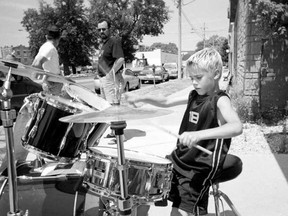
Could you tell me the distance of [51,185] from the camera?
7.06 ft

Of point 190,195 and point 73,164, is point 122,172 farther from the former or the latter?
point 73,164

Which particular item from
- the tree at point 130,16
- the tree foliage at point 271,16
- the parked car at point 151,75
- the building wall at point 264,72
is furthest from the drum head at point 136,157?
the tree at point 130,16

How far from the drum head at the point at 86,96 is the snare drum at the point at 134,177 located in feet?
1.19

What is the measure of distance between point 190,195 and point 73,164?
98cm

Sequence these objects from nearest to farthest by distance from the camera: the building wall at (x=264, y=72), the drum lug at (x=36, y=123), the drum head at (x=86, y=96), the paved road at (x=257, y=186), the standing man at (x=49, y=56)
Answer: the drum head at (x=86, y=96), the drum lug at (x=36, y=123), the paved road at (x=257, y=186), the standing man at (x=49, y=56), the building wall at (x=264, y=72)

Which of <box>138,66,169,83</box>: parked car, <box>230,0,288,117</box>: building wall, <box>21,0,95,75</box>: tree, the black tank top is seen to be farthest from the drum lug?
<box>21,0,95,75</box>: tree

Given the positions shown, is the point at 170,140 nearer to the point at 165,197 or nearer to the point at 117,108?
the point at 165,197

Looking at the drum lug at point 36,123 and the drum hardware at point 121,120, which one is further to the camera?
the drum lug at point 36,123

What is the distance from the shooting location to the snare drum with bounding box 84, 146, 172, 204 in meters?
1.84

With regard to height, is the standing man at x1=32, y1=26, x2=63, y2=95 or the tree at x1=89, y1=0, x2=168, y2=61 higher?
the tree at x1=89, y1=0, x2=168, y2=61

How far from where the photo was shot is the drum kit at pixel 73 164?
174 centimetres

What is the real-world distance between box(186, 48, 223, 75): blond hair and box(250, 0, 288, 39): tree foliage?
128 inches

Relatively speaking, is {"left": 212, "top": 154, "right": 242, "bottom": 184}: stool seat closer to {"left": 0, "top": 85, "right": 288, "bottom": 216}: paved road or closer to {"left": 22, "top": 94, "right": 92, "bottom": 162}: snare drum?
{"left": 0, "top": 85, "right": 288, "bottom": 216}: paved road

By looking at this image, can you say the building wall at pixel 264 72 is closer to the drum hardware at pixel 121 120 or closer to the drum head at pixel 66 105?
the drum head at pixel 66 105
